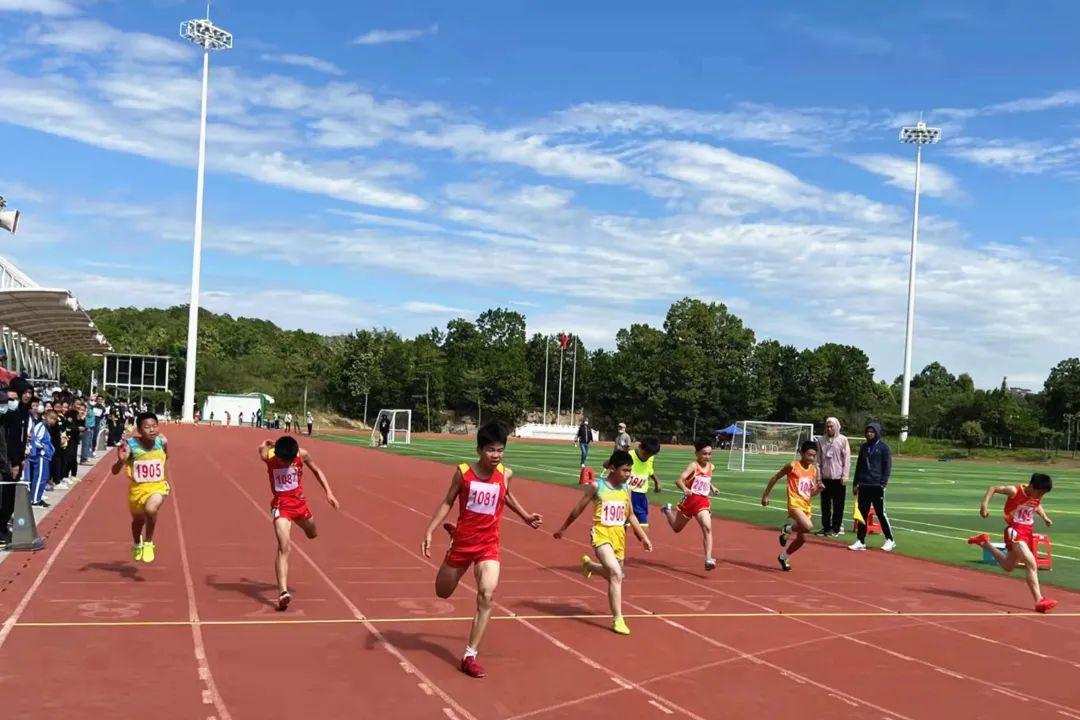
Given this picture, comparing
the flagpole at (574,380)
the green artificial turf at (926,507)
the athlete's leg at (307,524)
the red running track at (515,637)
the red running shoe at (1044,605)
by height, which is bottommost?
the green artificial turf at (926,507)

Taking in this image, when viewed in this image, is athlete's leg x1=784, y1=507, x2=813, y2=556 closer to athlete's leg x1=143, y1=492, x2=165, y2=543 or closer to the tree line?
athlete's leg x1=143, y1=492, x2=165, y2=543

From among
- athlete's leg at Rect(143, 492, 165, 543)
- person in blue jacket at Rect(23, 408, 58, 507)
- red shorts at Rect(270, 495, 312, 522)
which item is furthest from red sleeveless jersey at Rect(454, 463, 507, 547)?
person in blue jacket at Rect(23, 408, 58, 507)

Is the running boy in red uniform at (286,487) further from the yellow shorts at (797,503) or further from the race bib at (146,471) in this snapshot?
the yellow shorts at (797,503)

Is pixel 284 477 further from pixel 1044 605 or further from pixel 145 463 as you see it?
pixel 1044 605

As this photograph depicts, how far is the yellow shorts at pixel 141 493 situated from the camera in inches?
410

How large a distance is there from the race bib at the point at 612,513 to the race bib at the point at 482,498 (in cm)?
188

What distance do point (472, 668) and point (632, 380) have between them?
90.9 metres

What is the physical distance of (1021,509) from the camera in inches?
423

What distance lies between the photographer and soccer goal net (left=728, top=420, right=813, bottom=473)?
3953 centimetres

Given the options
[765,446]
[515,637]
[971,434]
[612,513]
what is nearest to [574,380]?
[971,434]

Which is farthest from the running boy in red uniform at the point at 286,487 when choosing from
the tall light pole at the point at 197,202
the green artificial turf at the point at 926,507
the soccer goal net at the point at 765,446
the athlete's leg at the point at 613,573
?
the tall light pole at the point at 197,202

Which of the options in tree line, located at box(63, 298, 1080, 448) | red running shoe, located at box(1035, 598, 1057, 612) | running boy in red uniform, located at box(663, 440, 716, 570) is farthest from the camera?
tree line, located at box(63, 298, 1080, 448)

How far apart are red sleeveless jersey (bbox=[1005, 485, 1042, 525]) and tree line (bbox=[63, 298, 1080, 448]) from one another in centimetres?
8261

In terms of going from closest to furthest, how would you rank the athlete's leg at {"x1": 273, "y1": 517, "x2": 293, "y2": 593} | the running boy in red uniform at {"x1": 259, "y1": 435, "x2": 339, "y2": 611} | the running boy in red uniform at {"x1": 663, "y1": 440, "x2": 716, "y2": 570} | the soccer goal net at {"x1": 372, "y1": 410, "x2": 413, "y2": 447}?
the athlete's leg at {"x1": 273, "y1": 517, "x2": 293, "y2": 593} → the running boy in red uniform at {"x1": 259, "y1": 435, "x2": 339, "y2": 611} → the running boy in red uniform at {"x1": 663, "y1": 440, "x2": 716, "y2": 570} → the soccer goal net at {"x1": 372, "y1": 410, "x2": 413, "y2": 447}
